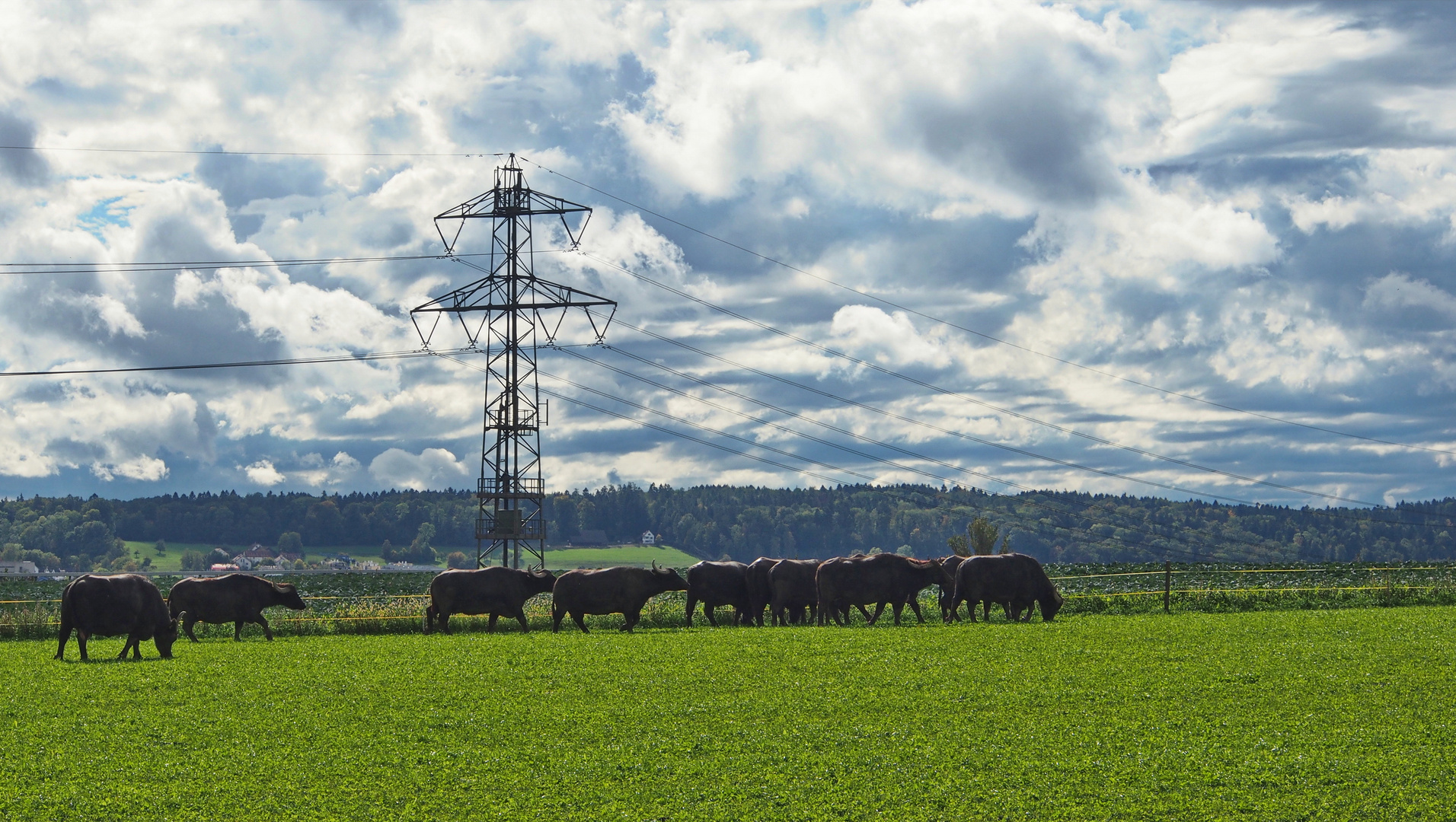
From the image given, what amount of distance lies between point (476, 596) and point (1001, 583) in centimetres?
1741

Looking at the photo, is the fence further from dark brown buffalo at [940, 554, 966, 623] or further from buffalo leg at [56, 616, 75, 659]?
buffalo leg at [56, 616, 75, 659]

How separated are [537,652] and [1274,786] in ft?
60.0

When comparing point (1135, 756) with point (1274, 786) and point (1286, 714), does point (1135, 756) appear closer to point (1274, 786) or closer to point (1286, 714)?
point (1274, 786)

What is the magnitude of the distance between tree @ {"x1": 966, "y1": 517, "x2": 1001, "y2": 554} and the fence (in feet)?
68.6

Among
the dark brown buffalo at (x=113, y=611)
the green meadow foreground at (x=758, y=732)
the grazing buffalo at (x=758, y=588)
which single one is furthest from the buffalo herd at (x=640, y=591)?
the green meadow foreground at (x=758, y=732)

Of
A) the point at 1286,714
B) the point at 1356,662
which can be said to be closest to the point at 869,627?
the point at 1356,662

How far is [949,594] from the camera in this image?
146ft

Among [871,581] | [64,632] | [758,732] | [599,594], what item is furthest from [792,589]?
[758,732]

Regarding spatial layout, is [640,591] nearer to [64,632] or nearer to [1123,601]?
[64,632]

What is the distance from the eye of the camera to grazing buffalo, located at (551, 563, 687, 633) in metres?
40.0

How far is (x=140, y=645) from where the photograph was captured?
35.2m

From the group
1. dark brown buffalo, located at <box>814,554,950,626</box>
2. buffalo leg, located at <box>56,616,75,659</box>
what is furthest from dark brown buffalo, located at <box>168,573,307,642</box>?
dark brown buffalo, located at <box>814,554,950,626</box>

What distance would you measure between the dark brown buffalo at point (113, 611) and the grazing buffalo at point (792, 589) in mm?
20422

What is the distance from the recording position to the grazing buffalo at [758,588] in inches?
1777
